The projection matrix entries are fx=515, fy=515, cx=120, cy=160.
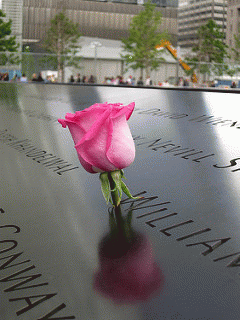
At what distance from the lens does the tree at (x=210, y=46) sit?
27861 millimetres

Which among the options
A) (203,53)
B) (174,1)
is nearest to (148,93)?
(203,53)

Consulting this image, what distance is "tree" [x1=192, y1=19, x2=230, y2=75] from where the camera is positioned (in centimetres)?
2786

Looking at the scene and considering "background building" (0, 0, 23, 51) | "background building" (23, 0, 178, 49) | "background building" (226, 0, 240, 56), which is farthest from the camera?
"background building" (226, 0, 240, 56)

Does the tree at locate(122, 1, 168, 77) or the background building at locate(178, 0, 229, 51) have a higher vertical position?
the background building at locate(178, 0, 229, 51)

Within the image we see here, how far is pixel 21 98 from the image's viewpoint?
114 inches

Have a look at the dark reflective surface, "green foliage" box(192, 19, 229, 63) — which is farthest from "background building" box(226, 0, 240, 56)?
the dark reflective surface

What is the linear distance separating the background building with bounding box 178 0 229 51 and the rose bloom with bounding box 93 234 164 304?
43.4 m

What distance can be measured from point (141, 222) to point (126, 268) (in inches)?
6.2

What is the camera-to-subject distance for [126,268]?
1.95ft

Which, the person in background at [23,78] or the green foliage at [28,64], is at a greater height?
the green foliage at [28,64]

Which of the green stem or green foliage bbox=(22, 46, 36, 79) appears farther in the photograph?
green foliage bbox=(22, 46, 36, 79)

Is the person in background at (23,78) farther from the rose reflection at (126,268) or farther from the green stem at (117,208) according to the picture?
the rose reflection at (126,268)

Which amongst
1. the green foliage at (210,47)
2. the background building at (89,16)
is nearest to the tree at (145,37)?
the green foliage at (210,47)

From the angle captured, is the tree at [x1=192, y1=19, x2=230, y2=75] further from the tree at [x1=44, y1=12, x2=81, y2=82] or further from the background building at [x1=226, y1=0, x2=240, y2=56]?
the background building at [x1=226, y1=0, x2=240, y2=56]
